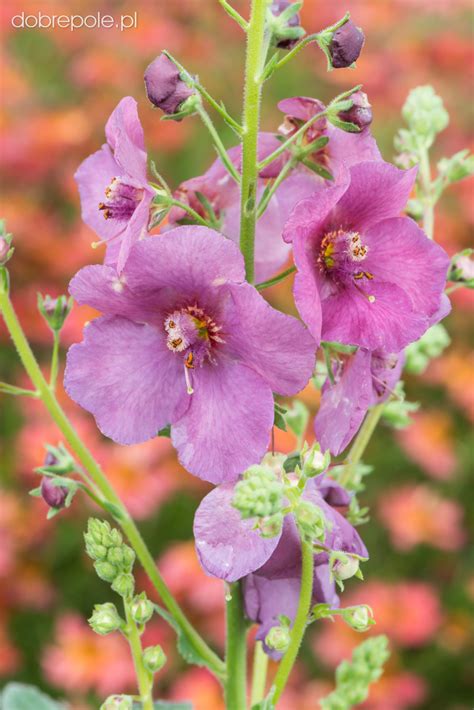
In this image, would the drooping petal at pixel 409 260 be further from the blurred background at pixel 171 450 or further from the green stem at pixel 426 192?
the blurred background at pixel 171 450

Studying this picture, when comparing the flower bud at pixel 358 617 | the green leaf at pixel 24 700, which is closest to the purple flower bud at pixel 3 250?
the flower bud at pixel 358 617

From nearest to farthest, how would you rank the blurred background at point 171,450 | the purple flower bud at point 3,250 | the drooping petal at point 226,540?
1. the drooping petal at point 226,540
2. the purple flower bud at point 3,250
3. the blurred background at point 171,450

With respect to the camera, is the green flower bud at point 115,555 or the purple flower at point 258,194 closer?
the green flower bud at point 115,555

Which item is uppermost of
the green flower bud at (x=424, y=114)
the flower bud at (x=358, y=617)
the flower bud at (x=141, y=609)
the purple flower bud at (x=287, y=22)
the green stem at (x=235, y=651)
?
the purple flower bud at (x=287, y=22)

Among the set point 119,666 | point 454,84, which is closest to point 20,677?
point 119,666

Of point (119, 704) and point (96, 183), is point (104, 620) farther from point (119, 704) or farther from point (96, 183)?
point (96, 183)
